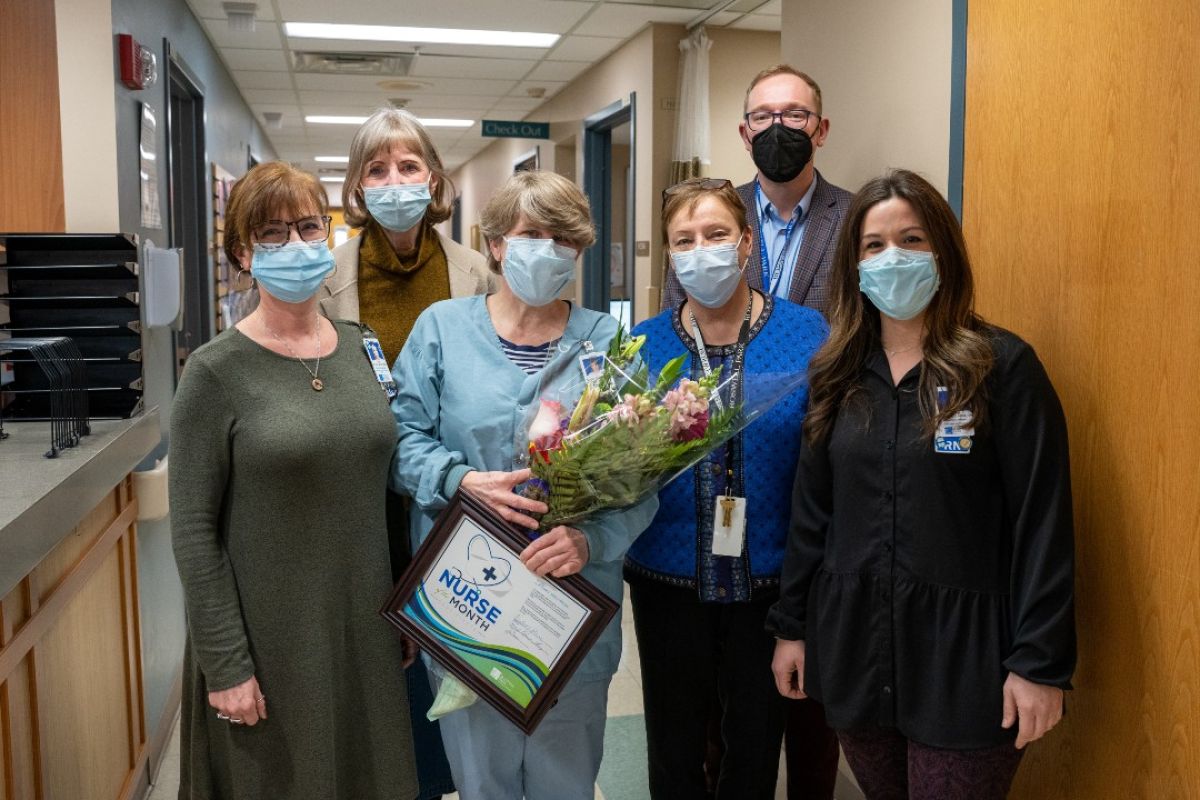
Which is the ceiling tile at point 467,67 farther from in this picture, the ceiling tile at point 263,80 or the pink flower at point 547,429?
the pink flower at point 547,429

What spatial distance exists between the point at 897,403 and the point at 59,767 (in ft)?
5.73

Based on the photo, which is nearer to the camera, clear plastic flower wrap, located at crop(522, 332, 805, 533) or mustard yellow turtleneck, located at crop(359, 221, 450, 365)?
clear plastic flower wrap, located at crop(522, 332, 805, 533)

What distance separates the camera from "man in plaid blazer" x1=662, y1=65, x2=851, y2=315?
95.9 inches

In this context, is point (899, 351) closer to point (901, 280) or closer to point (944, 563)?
point (901, 280)

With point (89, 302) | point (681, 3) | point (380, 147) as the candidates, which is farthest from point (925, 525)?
point (681, 3)

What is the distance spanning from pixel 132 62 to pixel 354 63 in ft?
11.4

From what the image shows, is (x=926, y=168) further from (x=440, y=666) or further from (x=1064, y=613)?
(x=440, y=666)

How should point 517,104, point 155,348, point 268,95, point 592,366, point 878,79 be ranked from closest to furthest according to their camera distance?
point 592,366 → point 878,79 → point 155,348 → point 268,95 → point 517,104

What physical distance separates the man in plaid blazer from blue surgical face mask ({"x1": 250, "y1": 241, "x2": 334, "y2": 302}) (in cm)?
113

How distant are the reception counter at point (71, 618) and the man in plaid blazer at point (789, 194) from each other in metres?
1.57

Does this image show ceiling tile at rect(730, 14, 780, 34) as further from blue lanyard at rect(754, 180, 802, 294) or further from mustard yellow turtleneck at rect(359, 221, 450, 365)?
mustard yellow turtleneck at rect(359, 221, 450, 365)

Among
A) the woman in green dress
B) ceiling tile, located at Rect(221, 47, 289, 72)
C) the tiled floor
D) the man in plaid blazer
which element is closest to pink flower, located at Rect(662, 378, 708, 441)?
the woman in green dress

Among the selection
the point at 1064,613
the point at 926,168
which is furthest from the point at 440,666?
the point at 926,168

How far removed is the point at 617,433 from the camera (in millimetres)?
1520
